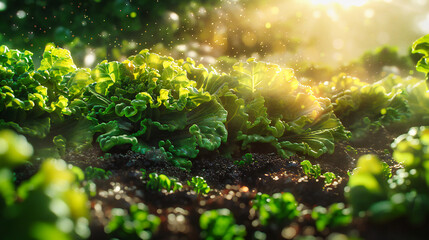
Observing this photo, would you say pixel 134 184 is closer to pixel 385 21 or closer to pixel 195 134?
pixel 195 134

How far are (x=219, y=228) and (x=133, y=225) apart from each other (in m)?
0.33

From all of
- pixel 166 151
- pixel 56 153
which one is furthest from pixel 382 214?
pixel 56 153

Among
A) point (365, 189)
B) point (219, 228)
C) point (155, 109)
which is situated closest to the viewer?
point (365, 189)

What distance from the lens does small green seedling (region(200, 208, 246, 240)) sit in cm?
122

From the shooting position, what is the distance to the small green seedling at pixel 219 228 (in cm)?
122

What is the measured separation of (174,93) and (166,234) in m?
1.99

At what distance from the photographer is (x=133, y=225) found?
1224 mm

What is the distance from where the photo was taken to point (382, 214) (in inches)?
37.8

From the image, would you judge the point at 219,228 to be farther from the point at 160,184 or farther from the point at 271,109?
the point at 271,109

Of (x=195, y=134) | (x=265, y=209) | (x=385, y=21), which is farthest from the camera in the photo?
(x=385, y=21)

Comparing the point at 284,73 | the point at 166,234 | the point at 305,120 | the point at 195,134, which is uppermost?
the point at 284,73

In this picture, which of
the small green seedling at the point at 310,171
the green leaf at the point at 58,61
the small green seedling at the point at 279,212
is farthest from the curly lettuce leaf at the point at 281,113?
the small green seedling at the point at 279,212

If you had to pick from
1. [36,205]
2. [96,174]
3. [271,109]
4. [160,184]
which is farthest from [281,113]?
[36,205]

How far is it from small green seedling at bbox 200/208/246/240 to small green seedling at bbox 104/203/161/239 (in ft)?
0.61
